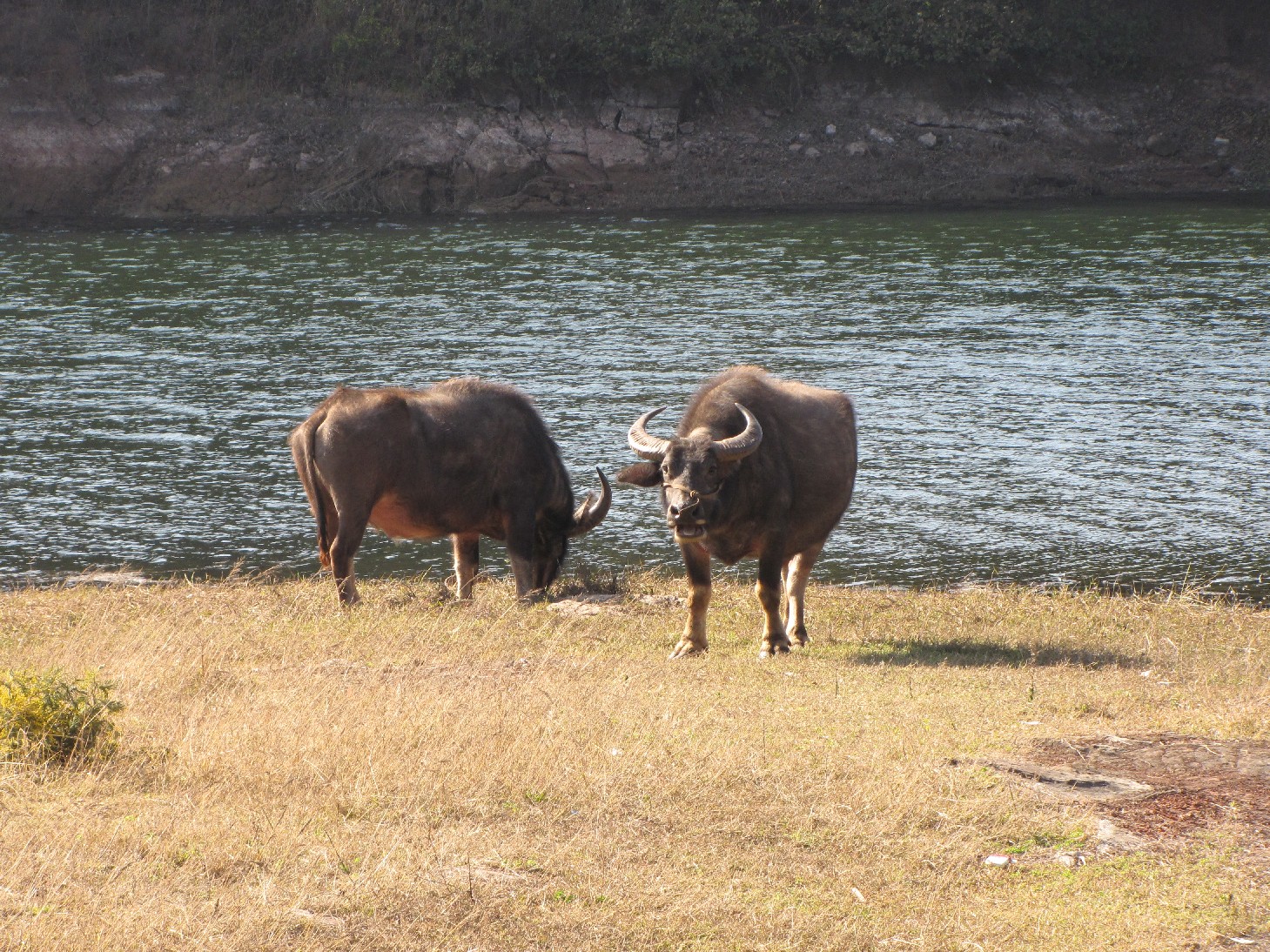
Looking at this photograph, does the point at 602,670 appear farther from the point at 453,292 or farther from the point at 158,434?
the point at 453,292

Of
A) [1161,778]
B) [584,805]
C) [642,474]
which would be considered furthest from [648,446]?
[1161,778]

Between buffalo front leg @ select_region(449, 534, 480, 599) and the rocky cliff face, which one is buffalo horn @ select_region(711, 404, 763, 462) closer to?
buffalo front leg @ select_region(449, 534, 480, 599)

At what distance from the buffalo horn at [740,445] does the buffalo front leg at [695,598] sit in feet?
2.64

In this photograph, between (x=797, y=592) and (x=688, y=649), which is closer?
(x=688, y=649)

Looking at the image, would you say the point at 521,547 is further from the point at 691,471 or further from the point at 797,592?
the point at 691,471

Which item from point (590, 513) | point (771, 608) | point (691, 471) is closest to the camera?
point (691, 471)

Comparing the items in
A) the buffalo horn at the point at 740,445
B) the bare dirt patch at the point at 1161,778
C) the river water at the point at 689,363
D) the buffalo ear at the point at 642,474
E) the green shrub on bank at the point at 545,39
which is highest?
the green shrub on bank at the point at 545,39

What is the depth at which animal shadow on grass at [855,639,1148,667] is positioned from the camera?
10875 millimetres

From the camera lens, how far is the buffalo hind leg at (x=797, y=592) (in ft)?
39.1

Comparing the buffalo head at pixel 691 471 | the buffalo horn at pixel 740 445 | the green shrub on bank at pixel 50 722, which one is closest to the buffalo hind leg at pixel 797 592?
the buffalo head at pixel 691 471

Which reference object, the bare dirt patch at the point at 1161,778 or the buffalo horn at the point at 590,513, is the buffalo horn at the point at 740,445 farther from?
the bare dirt patch at the point at 1161,778

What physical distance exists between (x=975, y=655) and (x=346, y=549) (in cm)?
532

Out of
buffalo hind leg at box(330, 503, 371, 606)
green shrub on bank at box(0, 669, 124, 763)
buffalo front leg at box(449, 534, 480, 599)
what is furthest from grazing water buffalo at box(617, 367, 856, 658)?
green shrub on bank at box(0, 669, 124, 763)

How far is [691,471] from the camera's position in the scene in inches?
416
